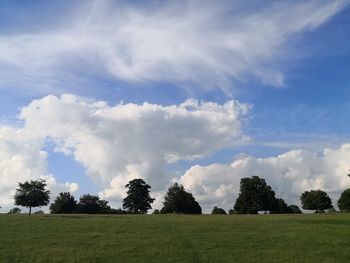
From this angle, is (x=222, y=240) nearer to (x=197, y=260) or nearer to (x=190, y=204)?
(x=197, y=260)

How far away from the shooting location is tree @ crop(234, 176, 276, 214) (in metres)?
130

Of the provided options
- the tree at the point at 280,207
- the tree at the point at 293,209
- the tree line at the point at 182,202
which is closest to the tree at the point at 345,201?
the tree line at the point at 182,202

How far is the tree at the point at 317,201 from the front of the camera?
5792 inches

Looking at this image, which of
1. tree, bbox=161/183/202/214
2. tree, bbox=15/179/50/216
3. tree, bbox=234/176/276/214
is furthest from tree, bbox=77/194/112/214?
tree, bbox=15/179/50/216

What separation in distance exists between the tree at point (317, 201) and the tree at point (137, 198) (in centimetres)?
4469

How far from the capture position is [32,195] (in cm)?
8294

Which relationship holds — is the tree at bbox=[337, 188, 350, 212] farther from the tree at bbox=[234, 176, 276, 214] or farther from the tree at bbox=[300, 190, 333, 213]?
the tree at bbox=[300, 190, 333, 213]

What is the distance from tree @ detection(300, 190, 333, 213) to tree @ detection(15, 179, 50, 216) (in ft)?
289

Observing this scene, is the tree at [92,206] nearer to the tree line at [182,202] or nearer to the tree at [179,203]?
the tree line at [182,202]

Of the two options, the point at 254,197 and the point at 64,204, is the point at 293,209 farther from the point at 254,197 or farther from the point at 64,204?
the point at 64,204

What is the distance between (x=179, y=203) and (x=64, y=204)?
2968 centimetres

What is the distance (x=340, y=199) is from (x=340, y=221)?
6262 centimetres

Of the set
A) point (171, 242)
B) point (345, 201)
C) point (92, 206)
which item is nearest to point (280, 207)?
point (345, 201)

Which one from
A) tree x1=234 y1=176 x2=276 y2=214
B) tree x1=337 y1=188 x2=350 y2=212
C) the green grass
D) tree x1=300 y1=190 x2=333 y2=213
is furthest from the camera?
tree x1=300 y1=190 x2=333 y2=213
